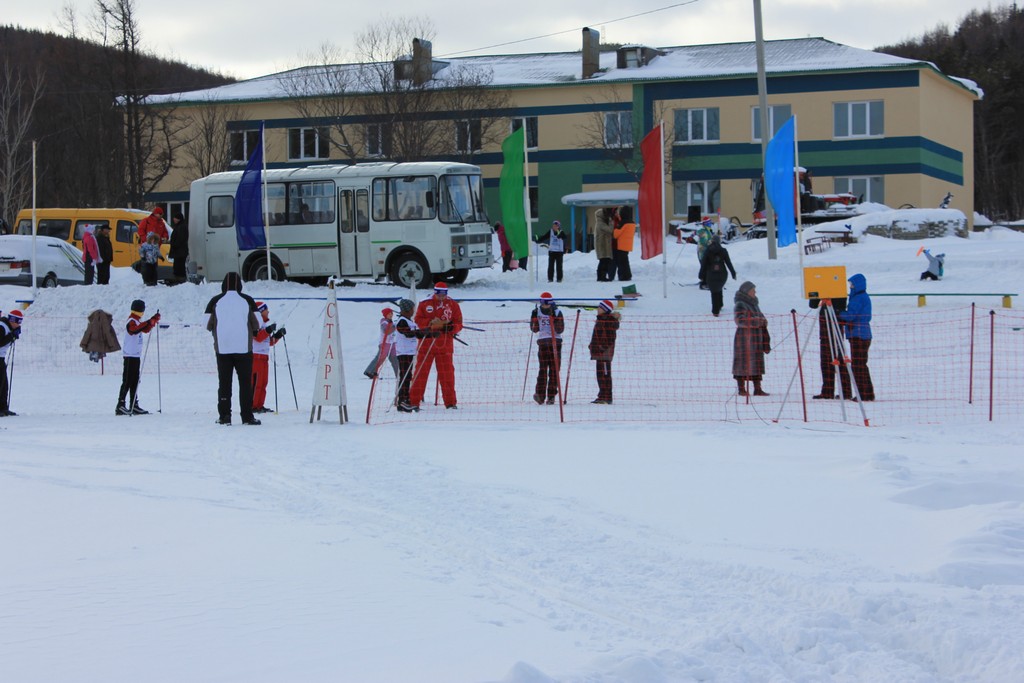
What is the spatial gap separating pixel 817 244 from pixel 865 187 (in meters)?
18.9

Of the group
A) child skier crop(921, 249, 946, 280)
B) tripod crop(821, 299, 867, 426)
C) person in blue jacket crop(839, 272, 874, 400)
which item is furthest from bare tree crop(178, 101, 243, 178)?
tripod crop(821, 299, 867, 426)

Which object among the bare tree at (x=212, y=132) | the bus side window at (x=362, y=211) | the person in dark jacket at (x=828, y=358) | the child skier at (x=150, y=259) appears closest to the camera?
the person in dark jacket at (x=828, y=358)

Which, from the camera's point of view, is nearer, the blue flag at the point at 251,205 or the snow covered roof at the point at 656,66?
the blue flag at the point at 251,205

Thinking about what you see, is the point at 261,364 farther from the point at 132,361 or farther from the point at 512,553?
the point at 512,553

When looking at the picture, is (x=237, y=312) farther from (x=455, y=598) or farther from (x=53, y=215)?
(x=53, y=215)

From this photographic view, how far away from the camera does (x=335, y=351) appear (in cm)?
1341

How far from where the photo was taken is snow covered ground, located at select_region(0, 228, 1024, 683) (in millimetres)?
5148

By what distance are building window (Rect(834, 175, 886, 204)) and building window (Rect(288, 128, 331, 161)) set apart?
21.1 meters

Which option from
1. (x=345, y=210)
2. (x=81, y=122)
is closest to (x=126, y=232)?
(x=345, y=210)

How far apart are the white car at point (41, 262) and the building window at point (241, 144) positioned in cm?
2320

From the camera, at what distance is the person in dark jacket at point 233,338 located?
13.0 metres

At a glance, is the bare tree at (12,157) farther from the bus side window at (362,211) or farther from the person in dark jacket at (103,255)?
the bus side window at (362,211)

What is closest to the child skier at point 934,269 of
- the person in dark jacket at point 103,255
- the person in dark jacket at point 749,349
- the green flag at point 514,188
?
the green flag at point 514,188

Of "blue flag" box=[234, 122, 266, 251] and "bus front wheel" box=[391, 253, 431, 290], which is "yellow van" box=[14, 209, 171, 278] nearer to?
"blue flag" box=[234, 122, 266, 251]
